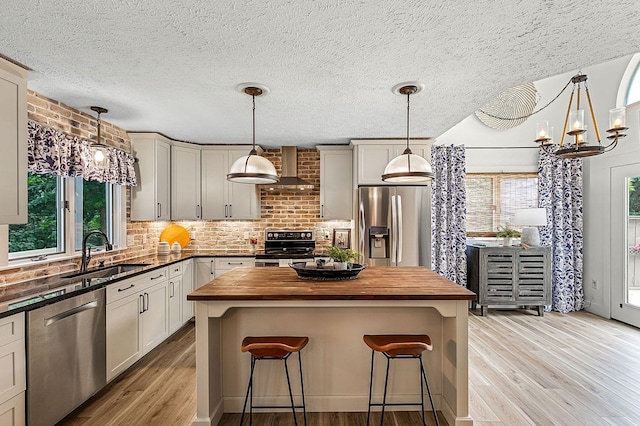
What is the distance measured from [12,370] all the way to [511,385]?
139 inches

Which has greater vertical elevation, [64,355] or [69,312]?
[69,312]

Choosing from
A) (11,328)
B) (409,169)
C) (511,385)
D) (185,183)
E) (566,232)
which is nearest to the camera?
Answer: (11,328)

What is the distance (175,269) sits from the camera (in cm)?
416

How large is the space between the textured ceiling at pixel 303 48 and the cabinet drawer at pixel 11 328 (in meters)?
1.64

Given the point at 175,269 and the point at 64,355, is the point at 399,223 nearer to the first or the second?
the point at 175,269

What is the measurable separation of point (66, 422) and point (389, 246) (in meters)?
3.52

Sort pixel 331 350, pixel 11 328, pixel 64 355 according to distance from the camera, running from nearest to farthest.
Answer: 1. pixel 11 328
2. pixel 64 355
3. pixel 331 350

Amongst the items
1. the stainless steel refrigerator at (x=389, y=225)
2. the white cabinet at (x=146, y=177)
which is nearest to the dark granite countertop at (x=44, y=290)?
the white cabinet at (x=146, y=177)

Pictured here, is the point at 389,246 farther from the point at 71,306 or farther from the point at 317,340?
the point at 71,306

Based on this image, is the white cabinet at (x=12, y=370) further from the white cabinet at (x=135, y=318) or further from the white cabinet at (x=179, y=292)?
the white cabinet at (x=179, y=292)

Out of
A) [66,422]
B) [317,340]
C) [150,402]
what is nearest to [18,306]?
[66,422]

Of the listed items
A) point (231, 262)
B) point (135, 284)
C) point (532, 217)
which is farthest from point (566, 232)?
point (135, 284)

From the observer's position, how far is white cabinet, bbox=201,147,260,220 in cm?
502

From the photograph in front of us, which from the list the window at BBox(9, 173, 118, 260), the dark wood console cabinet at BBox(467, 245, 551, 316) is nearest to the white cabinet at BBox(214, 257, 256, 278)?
the window at BBox(9, 173, 118, 260)
